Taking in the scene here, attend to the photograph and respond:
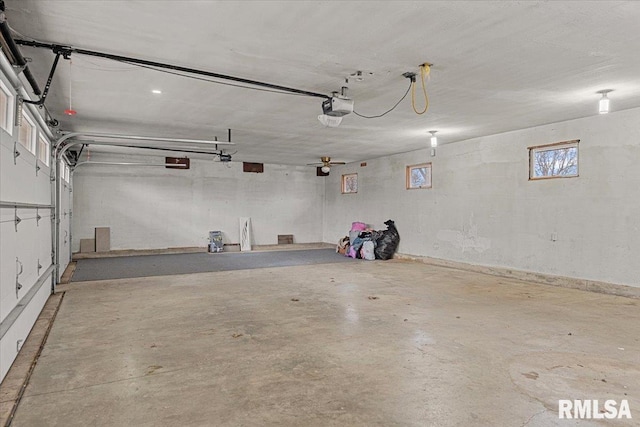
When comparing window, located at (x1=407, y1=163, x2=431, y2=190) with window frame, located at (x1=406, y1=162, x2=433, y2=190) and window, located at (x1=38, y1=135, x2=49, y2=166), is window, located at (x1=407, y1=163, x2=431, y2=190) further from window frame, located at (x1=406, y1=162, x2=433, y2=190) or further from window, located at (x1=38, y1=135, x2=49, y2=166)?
window, located at (x1=38, y1=135, x2=49, y2=166)

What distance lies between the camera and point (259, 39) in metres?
3.04

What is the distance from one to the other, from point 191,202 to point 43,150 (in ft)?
18.1

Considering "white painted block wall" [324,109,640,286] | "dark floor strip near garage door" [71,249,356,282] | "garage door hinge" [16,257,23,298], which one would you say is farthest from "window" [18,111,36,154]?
"white painted block wall" [324,109,640,286]

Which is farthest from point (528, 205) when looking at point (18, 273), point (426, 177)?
point (18, 273)

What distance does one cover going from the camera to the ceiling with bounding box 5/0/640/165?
2.60 meters

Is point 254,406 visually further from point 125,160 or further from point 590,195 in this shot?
point 125,160

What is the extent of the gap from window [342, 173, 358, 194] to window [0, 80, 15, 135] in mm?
8628

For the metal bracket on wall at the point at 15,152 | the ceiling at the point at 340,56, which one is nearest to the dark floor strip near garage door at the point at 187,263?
the ceiling at the point at 340,56

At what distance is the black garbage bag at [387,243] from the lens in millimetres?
8978

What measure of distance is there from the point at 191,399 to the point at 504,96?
15.2ft

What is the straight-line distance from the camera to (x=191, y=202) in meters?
10.4

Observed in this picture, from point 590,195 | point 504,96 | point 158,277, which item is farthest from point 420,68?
point 158,277

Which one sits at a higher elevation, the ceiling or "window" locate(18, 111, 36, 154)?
the ceiling

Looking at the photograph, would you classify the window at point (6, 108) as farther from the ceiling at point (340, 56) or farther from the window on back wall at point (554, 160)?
the window on back wall at point (554, 160)
